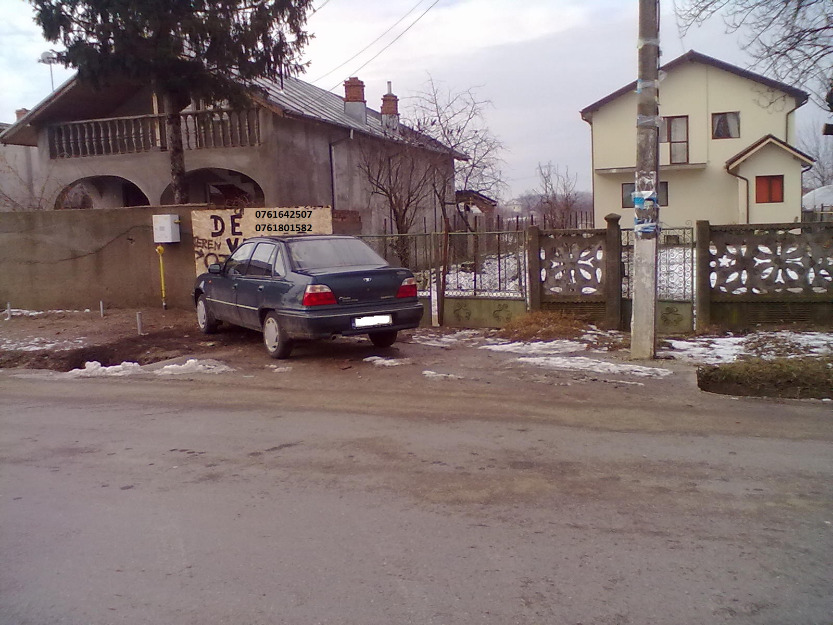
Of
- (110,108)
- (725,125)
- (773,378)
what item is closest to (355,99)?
(110,108)

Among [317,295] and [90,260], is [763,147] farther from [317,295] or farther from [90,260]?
[317,295]

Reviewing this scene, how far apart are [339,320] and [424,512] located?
4884 millimetres

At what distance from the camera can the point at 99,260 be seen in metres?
14.9

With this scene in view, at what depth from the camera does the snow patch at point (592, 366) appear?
837 centimetres

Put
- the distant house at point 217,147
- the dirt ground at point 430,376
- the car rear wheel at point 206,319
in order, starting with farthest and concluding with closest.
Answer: the distant house at point 217,147 → the car rear wheel at point 206,319 → the dirt ground at point 430,376

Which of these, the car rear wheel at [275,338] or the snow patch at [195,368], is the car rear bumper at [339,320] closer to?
the car rear wheel at [275,338]

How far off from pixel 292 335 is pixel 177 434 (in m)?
3.14

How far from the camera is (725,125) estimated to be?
3203 cm

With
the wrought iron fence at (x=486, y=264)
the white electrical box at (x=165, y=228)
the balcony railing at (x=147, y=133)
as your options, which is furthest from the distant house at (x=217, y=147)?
the wrought iron fence at (x=486, y=264)

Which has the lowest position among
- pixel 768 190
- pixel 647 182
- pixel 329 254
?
pixel 329 254

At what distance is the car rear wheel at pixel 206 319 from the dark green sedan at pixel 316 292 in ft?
3.51

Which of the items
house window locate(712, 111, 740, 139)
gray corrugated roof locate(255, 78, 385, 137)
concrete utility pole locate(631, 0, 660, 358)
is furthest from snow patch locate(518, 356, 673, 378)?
house window locate(712, 111, 740, 139)

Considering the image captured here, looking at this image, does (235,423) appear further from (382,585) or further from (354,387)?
(382,585)

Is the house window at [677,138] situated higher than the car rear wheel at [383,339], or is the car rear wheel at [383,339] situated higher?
the house window at [677,138]
